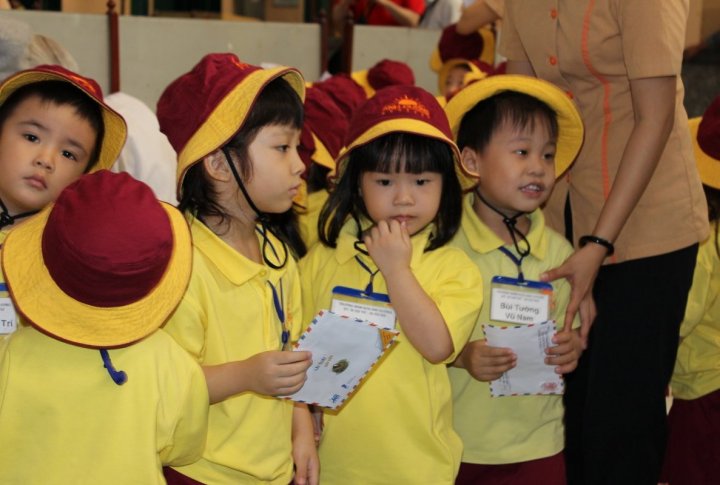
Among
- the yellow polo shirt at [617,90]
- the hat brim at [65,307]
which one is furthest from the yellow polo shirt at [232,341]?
the yellow polo shirt at [617,90]

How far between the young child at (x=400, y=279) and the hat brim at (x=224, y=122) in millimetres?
392

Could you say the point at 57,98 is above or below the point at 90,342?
above

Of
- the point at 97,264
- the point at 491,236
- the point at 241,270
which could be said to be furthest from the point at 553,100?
the point at 97,264

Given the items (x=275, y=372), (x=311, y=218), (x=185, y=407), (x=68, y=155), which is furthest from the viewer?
(x=311, y=218)

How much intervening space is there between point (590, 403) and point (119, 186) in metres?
1.55

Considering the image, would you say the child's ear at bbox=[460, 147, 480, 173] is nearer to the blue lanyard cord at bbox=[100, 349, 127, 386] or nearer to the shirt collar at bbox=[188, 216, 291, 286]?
the shirt collar at bbox=[188, 216, 291, 286]

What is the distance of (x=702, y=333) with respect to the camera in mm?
2990

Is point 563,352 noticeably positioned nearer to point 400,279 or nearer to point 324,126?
point 400,279

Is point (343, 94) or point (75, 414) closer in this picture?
point (75, 414)

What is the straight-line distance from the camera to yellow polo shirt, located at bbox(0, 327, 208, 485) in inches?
62.9

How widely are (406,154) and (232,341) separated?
0.70m

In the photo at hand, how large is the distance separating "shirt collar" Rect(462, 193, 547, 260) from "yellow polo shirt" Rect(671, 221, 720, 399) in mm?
712

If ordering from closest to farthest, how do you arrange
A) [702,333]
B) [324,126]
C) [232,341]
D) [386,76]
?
[232,341] → [702,333] → [324,126] → [386,76]

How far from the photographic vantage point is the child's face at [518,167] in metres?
2.44
